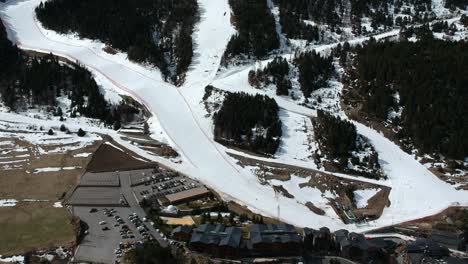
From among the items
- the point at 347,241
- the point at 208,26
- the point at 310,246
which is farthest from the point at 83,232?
the point at 208,26

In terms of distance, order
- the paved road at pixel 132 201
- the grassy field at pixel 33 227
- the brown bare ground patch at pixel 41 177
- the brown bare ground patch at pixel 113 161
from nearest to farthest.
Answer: the grassy field at pixel 33 227
the paved road at pixel 132 201
the brown bare ground patch at pixel 41 177
the brown bare ground patch at pixel 113 161

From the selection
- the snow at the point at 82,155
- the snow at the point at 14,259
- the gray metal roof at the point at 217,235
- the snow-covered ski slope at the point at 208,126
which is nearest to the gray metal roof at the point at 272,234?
the gray metal roof at the point at 217,235

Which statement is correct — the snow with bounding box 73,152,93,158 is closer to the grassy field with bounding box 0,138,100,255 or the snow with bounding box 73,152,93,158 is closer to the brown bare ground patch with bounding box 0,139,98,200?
the grassy field with bounding box 0,138,100,255

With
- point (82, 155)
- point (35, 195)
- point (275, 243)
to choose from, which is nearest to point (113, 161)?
point (82, 155)

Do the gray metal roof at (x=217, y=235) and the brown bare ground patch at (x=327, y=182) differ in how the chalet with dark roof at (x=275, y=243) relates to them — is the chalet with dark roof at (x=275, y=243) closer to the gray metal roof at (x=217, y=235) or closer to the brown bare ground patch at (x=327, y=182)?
the gray metal roof at (x=217, y=235)

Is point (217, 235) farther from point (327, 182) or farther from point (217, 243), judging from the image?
point (327, 182)

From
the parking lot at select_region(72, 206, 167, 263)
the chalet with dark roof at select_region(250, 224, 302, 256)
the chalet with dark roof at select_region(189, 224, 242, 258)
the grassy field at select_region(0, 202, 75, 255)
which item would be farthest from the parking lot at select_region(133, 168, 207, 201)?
the chalet with dark roof at select_region(250, 224, 302, 256)
